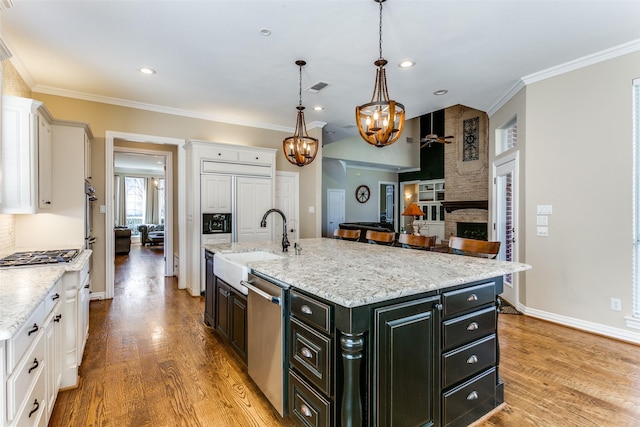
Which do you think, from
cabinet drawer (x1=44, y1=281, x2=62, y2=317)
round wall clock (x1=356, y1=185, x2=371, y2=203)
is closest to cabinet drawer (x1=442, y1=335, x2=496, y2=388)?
cabinet drawer (x1=44, y1=281, x2=62, y2=317)

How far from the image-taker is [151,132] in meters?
4.68

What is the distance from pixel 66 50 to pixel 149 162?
7.69 meters

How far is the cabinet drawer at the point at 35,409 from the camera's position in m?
1.32

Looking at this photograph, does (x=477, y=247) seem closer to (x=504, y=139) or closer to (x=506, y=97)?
(x=506, y=97)

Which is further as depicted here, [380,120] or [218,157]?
[218,157]

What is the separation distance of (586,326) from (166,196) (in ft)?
20.8

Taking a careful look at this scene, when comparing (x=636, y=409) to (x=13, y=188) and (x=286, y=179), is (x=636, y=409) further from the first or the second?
(x=286, y=179)

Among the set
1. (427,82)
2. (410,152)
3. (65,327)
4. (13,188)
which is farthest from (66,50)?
(410,152)

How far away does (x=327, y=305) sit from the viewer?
1.41m

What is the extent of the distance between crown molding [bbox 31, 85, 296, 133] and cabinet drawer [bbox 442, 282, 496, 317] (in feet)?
15.4

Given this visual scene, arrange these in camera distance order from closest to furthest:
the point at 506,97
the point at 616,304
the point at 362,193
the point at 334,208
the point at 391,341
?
the point at 391,341 < the point at 616,304 < the point at 506,97 < the point at 334,208 < the point at 362,193

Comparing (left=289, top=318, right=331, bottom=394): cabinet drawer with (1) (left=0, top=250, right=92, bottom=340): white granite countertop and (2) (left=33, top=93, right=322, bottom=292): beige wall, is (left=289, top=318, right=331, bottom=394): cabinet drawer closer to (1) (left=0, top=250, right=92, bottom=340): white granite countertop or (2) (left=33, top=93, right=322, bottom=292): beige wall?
(1) (left=0, top=250, right=92, bottom=340): white granite countertop

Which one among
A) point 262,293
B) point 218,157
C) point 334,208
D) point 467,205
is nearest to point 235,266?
point 262,293

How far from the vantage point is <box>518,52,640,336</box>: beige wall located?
9.98 ft
